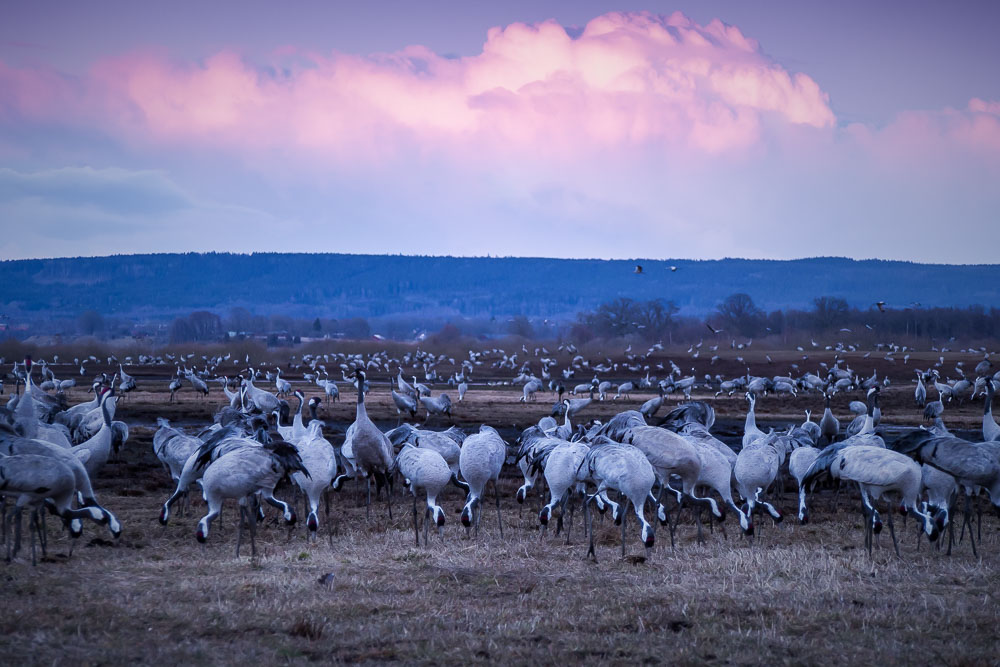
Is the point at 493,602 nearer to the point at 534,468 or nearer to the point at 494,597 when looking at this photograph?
the point at 494,597

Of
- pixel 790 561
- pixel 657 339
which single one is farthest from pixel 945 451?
pixel 657 339

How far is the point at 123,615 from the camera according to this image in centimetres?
693

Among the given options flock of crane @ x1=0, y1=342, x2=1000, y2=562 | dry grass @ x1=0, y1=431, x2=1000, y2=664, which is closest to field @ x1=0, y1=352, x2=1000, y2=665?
dry grass @ x1=0, y1=431, x2=1000, y2=664

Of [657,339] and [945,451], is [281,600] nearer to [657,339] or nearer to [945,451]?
[945,451]

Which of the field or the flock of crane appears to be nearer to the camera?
the field

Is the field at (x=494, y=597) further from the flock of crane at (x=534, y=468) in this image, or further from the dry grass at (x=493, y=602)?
the flock of crane at (x=534, y=468)

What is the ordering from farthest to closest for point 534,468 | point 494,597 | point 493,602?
point 534,468
point 494,597
point 493,602

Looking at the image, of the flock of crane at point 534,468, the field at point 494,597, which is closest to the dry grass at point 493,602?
the field at point 494,597

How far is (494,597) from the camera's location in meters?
7.75

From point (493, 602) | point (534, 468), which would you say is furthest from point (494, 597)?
point (534, 468)

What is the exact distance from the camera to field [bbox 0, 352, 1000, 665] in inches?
246

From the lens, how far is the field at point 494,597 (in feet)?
20.5

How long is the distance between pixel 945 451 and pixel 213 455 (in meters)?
A: 7.84

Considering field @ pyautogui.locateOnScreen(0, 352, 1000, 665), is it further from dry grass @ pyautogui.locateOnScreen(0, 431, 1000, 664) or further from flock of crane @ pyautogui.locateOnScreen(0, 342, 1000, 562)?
flock of crane @ pyautogui.locateOnScreen(0, 342, 1000, 562)
